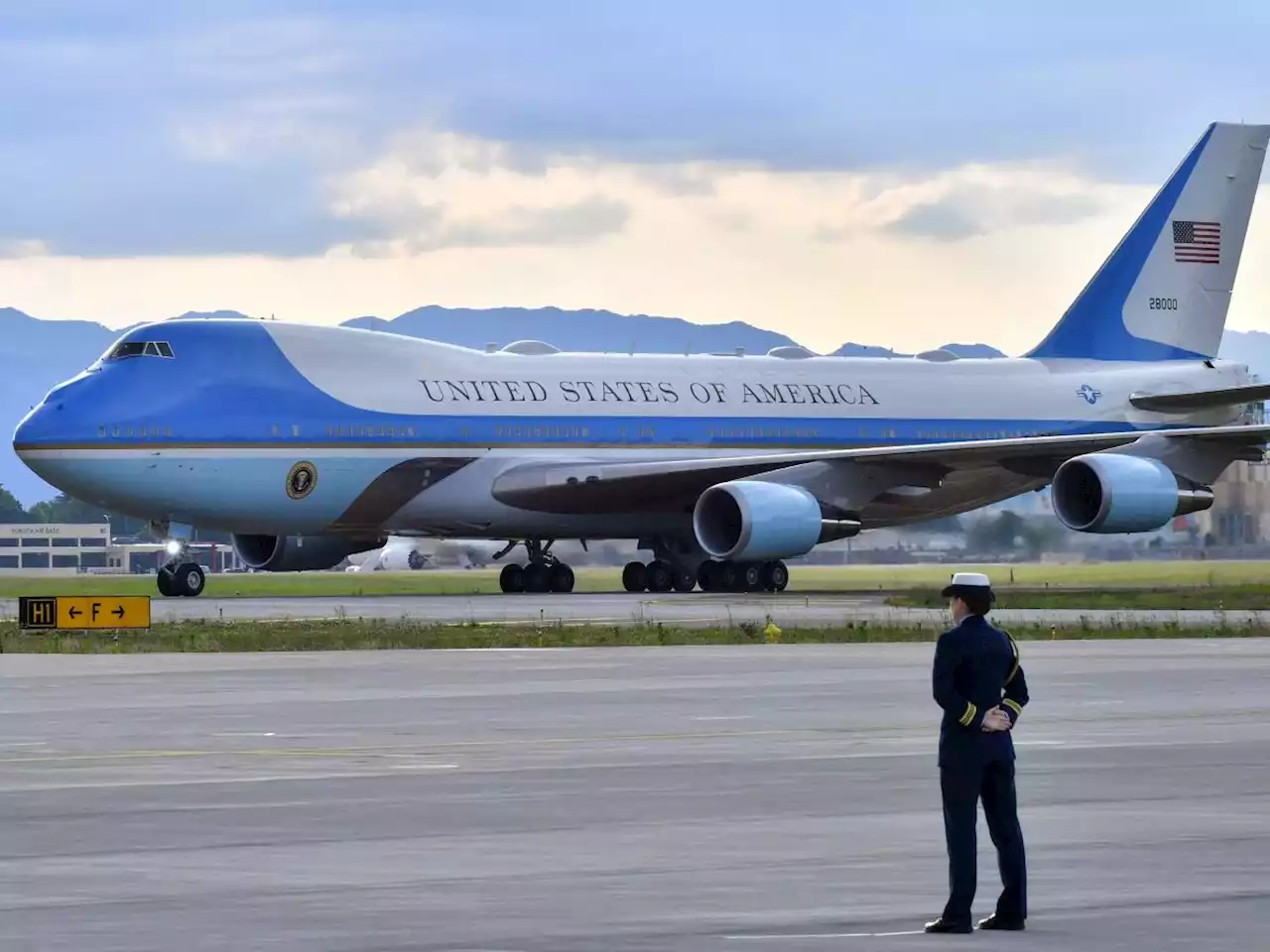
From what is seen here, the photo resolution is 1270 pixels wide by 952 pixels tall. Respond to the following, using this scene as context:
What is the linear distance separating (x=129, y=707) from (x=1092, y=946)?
52.7 feet

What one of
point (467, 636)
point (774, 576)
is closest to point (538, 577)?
point (774, 576)

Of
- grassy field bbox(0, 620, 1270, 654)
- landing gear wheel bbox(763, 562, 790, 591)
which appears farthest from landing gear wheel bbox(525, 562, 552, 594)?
grassy field bbox(0, 620, 1270, 654)

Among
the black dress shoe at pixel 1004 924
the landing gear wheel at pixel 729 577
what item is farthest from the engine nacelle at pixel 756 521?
the black dress shoe at pixel 1004 924

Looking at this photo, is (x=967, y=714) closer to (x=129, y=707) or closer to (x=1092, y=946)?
(x=1092, y=946)

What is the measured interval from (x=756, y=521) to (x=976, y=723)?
39.2 m

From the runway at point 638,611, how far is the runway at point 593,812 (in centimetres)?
1249

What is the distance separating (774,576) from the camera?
56.8 metres

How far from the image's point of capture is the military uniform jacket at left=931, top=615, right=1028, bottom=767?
12.8 metres

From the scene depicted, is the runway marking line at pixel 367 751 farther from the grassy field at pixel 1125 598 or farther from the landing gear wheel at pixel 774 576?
the landing gear wheel at pixel 774 576

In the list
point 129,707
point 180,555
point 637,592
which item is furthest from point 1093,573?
point 129,707

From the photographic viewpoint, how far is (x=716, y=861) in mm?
14344

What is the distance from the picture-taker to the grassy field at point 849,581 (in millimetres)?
61625

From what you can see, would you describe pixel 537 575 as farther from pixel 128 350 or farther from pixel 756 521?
pixel 128 350

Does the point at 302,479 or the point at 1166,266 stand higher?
the point at 1166,266
